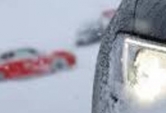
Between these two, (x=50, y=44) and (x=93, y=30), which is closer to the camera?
(x=93, y=30)

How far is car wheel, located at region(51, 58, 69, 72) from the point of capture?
716cm

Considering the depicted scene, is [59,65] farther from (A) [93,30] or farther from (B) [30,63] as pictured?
(A) [93,30]

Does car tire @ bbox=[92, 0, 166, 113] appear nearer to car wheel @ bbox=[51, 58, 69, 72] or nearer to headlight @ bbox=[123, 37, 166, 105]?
headlight @ bbox=[123, 37, 166, 105]

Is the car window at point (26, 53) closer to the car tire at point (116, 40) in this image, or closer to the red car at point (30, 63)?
the red car at point (30, 63)

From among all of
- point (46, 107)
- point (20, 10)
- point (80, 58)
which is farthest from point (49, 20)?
point (46, 107)

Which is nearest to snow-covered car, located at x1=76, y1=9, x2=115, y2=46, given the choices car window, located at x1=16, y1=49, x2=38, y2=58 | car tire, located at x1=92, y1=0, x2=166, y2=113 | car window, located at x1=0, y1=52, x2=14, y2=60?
car window, located at x1=16, y1=49, x2=38, y2=58

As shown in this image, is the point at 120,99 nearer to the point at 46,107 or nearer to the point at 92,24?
the point at 46,107

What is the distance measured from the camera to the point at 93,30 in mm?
7969

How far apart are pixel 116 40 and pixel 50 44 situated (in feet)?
22.8

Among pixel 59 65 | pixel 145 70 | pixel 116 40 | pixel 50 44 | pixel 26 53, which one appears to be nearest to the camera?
pixel 145 70

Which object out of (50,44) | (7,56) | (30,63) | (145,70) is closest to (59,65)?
(30,63)

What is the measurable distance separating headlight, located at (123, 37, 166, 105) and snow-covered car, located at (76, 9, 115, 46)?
5.85 m

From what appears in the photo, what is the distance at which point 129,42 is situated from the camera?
56.4 inches

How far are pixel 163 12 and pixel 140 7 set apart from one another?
0.10 metres
